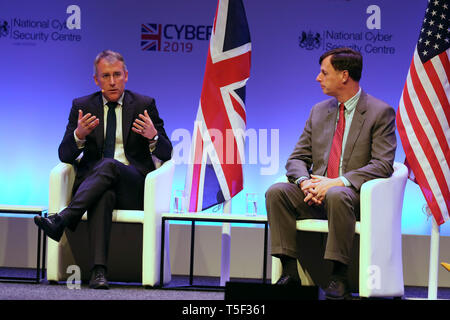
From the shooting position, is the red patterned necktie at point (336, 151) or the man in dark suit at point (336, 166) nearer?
the man in dark suit at point (336, 166)

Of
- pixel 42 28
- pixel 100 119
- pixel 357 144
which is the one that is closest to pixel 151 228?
pixel 100 119

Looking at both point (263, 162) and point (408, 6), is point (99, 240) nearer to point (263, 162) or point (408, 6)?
point (263, 162)

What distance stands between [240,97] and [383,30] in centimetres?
161

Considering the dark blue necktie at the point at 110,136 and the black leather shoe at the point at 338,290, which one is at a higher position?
the dark blue necktie at the point at 110,136

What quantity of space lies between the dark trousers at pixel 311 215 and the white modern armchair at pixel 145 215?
0.69 m

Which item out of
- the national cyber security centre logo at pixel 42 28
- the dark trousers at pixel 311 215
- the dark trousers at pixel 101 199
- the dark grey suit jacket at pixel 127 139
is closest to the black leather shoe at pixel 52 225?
the dark trousers at pixel 101 199

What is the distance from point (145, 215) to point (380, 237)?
1367 millimetres

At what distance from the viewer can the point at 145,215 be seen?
406cm

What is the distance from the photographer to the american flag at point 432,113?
4105mm

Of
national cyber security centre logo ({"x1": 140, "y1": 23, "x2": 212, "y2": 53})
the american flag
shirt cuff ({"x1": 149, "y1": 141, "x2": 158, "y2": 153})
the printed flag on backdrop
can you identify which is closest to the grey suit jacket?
the american flag

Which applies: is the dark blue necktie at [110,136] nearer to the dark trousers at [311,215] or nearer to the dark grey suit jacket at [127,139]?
the dark grey suit jacket at [127,139]

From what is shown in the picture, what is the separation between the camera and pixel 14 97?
5.65 meters

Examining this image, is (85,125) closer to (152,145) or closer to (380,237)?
(152,145)

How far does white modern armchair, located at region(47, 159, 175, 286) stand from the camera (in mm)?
4055
